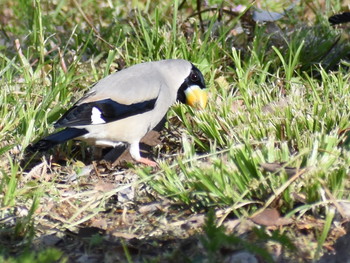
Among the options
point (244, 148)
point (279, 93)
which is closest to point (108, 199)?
point (244, 148)

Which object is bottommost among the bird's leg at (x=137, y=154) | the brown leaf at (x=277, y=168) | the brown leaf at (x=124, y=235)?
the bird's leg at (x=137, y=154)

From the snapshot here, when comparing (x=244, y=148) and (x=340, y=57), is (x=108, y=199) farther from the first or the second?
(x=340, y=57)

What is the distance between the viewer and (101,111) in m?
4.68

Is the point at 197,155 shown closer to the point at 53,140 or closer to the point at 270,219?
the point at 53,140

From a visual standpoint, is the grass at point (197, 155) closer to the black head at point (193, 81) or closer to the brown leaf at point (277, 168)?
the brown leaf at point (277, 168)

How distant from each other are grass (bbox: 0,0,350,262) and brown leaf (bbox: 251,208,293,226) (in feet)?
0.08

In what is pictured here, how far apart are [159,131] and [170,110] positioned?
0.19 meters

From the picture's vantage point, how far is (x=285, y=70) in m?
5.48

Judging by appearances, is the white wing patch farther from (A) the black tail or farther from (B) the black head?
(B) the black head

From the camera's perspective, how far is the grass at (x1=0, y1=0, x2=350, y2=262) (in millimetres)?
3480

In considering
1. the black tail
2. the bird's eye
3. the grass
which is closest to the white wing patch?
the black tail

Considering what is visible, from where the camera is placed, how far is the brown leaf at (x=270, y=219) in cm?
348

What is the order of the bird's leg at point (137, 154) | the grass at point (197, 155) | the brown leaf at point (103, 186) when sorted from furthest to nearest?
1. the bird's leg at point (137, 154)
2. the brown leaf at point (103, 186)
3. the grass at point (197, 155)

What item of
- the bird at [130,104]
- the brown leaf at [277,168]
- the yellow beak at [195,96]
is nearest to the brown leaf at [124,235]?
the brown leaf at [277,168]
